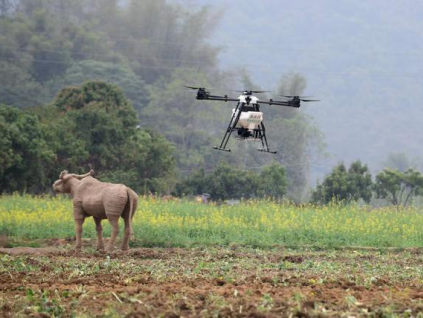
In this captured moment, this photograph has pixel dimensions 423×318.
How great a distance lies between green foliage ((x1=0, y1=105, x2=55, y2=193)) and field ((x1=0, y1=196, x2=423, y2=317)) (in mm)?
6213

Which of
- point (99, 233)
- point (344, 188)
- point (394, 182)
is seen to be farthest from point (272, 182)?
point (99, 233)

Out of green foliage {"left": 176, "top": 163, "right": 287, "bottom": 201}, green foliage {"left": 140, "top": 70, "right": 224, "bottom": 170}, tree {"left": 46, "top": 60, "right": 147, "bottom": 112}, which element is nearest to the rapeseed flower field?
green foliage {"left": 176, "top": 163, "right": 287, "bottom": 201}

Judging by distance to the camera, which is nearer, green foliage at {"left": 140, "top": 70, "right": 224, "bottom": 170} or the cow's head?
the cow's head

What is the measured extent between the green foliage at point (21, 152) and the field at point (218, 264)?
6213 millimetres

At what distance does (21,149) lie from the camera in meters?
39.4

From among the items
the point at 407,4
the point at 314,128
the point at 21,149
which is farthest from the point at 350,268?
the point at 407,4

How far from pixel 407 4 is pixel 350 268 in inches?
7202

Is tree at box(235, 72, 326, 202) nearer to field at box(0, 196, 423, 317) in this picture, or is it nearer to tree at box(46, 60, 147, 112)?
tree at box(46, 60, 147, 112)

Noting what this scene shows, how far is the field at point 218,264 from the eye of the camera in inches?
427

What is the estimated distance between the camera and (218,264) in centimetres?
1811

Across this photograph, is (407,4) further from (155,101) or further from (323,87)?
(155,101)

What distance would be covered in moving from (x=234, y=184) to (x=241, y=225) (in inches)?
743

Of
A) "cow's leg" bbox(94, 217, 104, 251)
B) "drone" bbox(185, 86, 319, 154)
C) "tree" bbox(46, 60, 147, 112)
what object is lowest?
"cow's leg" bbox(94, 217, 104, 251)

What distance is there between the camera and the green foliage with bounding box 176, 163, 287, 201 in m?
45.4
